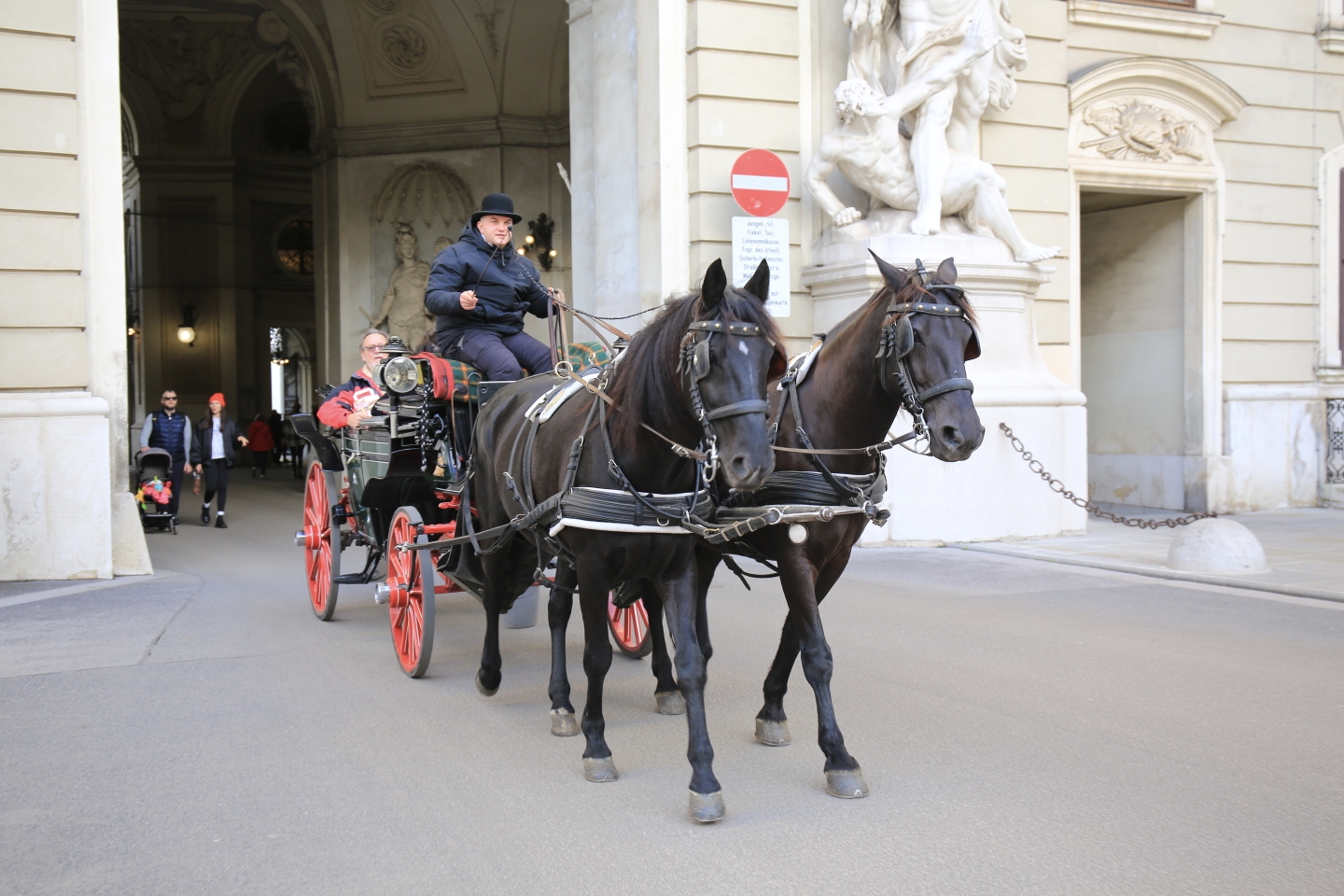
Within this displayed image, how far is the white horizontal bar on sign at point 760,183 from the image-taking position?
10.6m

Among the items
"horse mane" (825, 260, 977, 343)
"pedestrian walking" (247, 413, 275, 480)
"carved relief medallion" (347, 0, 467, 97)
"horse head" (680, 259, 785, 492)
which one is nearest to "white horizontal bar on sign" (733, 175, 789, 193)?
"horse mane" (825, 260, 977, 343)

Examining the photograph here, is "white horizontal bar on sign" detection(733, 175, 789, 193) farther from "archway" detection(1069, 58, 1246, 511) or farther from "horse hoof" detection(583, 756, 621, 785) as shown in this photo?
"horse hoof" detection(583, 756, 621, 785)

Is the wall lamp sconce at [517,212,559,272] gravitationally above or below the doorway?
above

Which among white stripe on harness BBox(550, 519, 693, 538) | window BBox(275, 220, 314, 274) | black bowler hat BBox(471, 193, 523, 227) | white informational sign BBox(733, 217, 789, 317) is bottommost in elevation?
white stripe on harness BBox(550, 519, 693, 538)

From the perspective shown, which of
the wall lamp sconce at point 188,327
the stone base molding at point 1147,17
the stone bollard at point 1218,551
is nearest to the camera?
the stone bollard at point 1218,551

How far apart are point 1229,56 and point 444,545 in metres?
12.1

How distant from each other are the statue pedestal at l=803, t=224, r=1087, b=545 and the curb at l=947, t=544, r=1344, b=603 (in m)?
0.46

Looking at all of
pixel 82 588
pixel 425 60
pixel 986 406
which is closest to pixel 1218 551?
pixel 986 406

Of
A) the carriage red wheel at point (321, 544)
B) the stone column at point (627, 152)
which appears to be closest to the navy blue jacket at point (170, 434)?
the stone column at point (627, 152)

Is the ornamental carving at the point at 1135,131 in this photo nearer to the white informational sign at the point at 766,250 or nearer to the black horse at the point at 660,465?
the white informational sign at the point at 766,250

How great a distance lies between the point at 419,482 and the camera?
6809 mm

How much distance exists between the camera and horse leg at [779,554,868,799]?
4.07m

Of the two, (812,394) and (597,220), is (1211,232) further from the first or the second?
(812,394)

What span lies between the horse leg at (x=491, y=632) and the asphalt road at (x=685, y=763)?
92 mm
